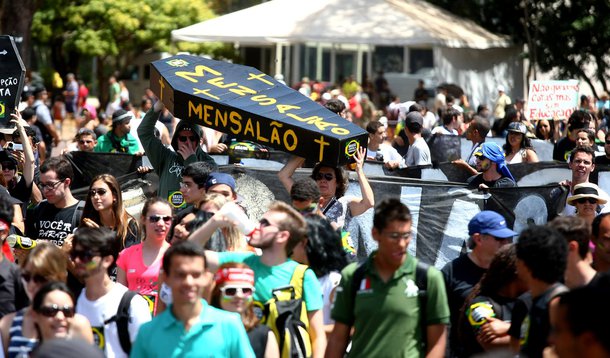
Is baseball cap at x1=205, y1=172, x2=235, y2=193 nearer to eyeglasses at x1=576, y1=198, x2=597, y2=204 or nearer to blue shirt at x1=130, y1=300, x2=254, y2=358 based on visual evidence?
blue shirt at x1=130, y1=300, x2=254, y2=358

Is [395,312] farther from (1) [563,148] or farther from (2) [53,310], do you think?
(1) [563,148]

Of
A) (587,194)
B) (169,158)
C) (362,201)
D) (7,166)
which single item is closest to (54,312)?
(362,201)

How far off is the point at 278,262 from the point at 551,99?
39.3 feet

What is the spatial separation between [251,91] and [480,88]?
24301mm

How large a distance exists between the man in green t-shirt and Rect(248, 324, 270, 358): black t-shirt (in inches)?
18.6

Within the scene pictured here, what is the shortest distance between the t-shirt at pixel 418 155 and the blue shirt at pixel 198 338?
23.8 ft

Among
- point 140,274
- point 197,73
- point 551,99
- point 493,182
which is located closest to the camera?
point 140,274

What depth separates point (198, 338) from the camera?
17.9ft

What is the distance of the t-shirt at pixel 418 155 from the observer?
12664 mm

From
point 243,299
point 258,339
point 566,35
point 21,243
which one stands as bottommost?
point 566,35

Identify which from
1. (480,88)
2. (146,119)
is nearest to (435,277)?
(146,119)

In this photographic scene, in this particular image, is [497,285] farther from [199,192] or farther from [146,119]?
[146,119]

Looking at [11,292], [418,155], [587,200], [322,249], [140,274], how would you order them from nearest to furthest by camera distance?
1. [11,292]
2. [322,249]
3. [140,274]
4. [587,200]
5. [418,155]

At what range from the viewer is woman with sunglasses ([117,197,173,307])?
287 inches
